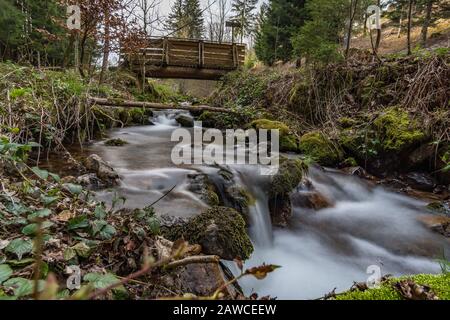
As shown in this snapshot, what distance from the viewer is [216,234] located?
2635 mm

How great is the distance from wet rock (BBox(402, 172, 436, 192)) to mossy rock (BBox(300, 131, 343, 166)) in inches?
52.8

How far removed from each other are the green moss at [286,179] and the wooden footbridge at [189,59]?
10.8 m

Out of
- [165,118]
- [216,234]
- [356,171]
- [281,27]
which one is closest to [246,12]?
[281,27]

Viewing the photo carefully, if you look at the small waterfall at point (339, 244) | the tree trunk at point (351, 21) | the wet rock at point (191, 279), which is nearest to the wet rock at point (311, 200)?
the small waterfall at point (339, 244)

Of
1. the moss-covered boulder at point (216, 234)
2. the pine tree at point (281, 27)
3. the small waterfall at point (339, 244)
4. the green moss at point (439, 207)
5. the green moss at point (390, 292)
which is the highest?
the pine tree at point (281, 27)

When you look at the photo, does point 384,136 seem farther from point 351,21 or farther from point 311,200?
point 351,21

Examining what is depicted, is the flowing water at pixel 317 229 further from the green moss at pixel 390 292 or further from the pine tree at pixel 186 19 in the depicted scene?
the pine tree at pixel 186 19

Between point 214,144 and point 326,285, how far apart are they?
4.74m

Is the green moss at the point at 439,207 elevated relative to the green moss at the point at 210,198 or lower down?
lower down

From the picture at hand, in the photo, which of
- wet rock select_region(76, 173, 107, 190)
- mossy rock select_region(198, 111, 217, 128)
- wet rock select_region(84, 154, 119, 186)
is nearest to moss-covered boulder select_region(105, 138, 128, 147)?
wet rock select_region(84, 154, 119, 186)

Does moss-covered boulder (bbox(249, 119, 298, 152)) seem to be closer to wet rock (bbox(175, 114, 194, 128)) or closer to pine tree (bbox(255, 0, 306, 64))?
wet rock (bbox(175, 114, 194, 128))

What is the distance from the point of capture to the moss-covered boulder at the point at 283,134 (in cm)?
716

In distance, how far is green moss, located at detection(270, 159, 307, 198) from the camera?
15.1ft

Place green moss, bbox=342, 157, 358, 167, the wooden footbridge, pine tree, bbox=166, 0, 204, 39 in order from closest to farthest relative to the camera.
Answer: green moss, bbox=342, 157, 358, 167, pine tree, bbox=166, 0, 204, 39, the wooden footbridge
